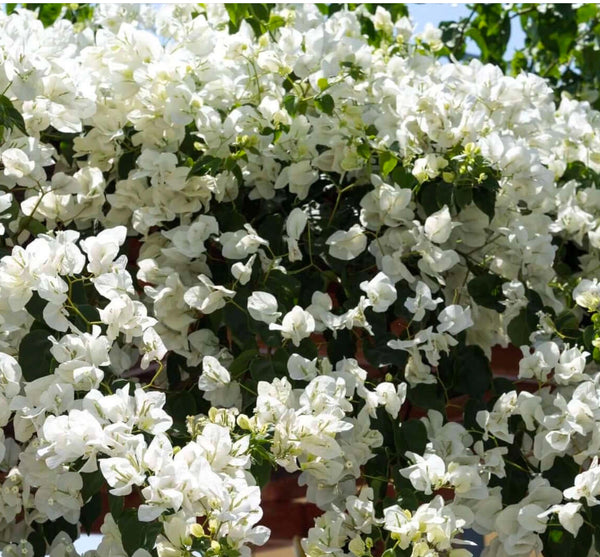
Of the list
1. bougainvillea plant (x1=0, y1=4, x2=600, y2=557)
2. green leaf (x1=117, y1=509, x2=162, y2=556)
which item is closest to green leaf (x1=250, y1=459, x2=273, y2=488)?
bougainvillea plant (x1=0, y1=4, x2=600, y2=557)

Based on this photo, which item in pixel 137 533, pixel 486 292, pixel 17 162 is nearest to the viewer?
pixel 137 533

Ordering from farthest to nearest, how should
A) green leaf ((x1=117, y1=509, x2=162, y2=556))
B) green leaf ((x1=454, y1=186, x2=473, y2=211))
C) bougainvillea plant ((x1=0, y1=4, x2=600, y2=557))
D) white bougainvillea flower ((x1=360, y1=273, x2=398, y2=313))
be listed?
green leaf ((x1=454, y1=186, x2=473, y2=211)) → white bougainvillea flower ((x1=360, y1=273, x2=398, y2=313)) → bougainvillea plant ((x1=0, y1=4, x2=600, y2=557)) → green leaf ((x1=117, y1=509, x2=162, y2=556))

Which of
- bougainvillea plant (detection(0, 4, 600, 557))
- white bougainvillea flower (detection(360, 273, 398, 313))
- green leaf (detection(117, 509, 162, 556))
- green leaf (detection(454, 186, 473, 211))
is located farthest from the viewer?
green leaf (detection(454, 186, 473, 211))

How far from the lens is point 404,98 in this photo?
136cm

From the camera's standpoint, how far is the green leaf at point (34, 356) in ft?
3.67

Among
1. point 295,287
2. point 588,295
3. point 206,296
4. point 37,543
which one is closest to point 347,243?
point 295,287

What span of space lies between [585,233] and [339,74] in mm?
525

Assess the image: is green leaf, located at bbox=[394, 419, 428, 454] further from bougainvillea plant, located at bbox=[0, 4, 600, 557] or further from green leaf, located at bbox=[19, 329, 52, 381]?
green leaf, located at bbox=[19, 329, 52, 381]

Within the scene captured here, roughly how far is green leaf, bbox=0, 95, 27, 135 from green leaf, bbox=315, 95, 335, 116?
0.37 metres

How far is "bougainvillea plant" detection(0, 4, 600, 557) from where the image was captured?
110 centimetres

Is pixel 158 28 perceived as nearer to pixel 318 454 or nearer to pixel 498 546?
pixel 318 454

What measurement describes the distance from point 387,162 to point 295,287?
21 cm

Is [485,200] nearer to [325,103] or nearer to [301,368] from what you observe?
[325,103]

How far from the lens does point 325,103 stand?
1305 mm
